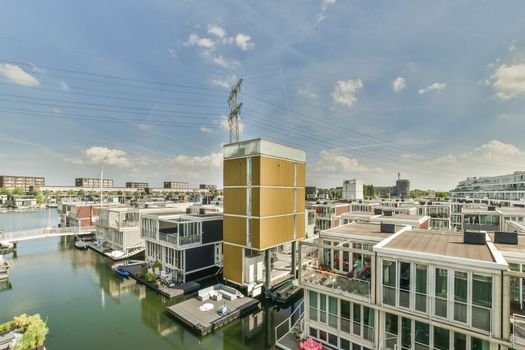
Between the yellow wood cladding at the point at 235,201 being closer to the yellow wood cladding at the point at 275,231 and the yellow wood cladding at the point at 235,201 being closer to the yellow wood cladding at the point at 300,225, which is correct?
the yellow wood cladding at the point at 275,231

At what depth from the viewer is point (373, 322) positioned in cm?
1034

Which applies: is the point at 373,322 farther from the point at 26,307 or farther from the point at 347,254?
the point at 26,307

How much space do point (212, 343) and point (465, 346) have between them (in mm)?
11417

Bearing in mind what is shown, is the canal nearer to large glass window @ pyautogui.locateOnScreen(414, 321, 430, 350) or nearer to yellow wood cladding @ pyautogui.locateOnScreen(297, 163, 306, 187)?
large glass window @ pyautogui.locateOnScreen(414, 321, 430, 350)

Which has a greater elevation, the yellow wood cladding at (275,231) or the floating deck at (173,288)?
the yellow wood cladding at (275,231)

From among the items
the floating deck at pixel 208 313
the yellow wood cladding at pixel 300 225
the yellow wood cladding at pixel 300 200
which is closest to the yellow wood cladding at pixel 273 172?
the yellow wood cladding at pixel 300 200

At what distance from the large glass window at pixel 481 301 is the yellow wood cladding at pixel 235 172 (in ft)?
46.0

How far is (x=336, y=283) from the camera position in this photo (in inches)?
451

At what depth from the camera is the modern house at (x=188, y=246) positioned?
2089 cm

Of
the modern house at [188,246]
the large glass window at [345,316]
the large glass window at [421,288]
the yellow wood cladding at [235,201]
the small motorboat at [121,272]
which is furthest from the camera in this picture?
the small motorboat at [121,272]

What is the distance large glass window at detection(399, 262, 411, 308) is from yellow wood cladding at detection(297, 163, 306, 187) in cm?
1302

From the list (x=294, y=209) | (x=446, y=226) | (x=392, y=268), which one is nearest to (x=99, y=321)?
(x=294, y=209)

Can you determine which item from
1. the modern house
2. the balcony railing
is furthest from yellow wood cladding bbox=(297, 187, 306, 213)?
the balcony railing

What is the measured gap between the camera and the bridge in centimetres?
3048
